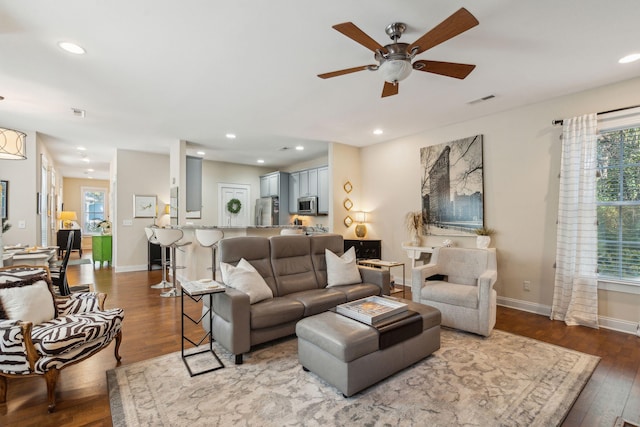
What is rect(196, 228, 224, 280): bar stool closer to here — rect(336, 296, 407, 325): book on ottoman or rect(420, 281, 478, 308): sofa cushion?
rect(336, 296, 407, 325): book on ottoman

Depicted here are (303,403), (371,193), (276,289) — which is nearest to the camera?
(303,403)

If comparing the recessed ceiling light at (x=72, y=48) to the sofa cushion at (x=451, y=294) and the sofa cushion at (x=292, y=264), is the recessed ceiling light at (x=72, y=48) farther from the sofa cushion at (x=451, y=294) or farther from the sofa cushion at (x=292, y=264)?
the sofa cushion at (x=451, y=294)

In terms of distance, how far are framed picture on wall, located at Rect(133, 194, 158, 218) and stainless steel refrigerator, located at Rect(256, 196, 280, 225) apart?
2.64m

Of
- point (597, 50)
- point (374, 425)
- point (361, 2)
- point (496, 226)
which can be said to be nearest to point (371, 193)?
point (496, 226)

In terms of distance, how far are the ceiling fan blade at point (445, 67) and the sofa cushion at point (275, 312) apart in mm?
2393

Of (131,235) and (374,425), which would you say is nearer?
(374,425)

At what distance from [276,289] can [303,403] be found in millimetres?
1389

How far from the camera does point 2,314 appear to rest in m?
2.17

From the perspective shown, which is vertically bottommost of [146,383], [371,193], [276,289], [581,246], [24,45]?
[146,383]

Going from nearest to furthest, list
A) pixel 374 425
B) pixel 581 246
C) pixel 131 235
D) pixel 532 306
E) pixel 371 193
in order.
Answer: pixel 374 425 < pixel 581 246 < pixel 532 306 < pixel 371 193 < pixel 131 235

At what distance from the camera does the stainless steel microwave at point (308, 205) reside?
23.0ft

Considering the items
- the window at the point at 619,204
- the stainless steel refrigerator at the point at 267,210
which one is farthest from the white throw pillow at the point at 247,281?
the stainless steel refrigerator at the point at 267,210

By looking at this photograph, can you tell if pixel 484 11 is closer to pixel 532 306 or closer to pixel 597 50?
pixel 597 50

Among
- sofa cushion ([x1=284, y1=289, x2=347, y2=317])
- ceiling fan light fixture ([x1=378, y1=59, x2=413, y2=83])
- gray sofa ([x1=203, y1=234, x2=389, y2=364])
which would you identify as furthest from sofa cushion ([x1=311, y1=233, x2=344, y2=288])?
ceiling fan light fixture ([x1=378, y1=59, x2=413, y2=83])
